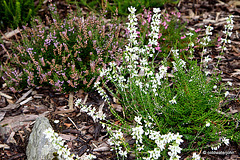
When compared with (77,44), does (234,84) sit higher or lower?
lower

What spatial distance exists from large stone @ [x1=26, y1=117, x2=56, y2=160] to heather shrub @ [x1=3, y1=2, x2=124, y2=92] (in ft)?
1.89

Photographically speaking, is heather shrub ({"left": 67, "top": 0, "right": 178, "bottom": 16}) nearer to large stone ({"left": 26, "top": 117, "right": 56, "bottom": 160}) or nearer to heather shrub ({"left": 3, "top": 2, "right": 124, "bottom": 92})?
heather shrub ({"left": 3, "top": 2, "right": 124, "bottom": 92})

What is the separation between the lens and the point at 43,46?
11.4ft

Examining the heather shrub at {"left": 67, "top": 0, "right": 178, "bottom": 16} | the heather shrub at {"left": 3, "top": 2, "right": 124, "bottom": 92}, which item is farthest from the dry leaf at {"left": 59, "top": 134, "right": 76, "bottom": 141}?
the heather shrub at {"left": 67, "top": 0, "right": 178, "bottom": 16}

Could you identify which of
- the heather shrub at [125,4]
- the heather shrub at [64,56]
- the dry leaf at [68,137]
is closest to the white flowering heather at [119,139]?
the dry leaf at [68,137]

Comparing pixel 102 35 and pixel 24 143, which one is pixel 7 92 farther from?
pixel 102 35

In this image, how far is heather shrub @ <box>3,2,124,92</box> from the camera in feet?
10.5

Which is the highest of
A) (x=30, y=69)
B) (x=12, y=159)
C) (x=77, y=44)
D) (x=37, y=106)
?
(x=77, y=44)

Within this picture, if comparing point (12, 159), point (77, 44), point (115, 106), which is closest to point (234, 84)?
point (115, 106)

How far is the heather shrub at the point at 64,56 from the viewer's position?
10.5 feet

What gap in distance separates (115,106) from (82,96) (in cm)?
52

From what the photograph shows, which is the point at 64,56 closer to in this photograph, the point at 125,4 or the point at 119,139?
the point at 119,139

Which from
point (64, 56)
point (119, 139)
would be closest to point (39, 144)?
point (119, 139)

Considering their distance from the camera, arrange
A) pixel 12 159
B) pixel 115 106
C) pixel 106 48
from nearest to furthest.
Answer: pixel 12 159 → pixel 115 106 → pixel 106 48
